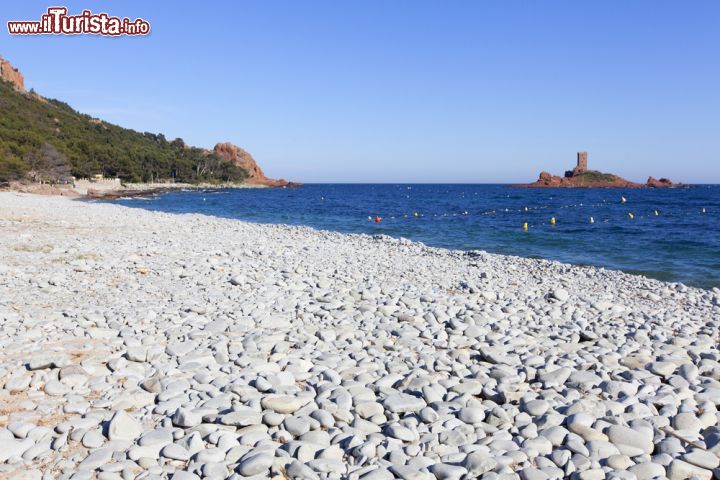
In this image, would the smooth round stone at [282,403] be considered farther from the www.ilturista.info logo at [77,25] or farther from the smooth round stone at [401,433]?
the www.ilturista.info logo at [77,25]

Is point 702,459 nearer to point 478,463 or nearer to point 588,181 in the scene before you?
point 478,463

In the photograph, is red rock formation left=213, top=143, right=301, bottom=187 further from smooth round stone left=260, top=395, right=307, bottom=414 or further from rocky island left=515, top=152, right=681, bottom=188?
smooth round stone left=260, top=395, right=307, bottom=414

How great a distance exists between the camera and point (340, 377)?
5129 millimetres

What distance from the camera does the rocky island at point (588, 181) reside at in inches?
5433

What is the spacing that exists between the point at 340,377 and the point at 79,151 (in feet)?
263

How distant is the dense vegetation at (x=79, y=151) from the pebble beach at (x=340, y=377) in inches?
1919

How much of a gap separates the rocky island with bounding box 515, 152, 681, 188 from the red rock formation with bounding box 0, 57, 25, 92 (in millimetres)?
134021

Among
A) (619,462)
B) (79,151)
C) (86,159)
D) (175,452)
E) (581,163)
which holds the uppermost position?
(581,163)

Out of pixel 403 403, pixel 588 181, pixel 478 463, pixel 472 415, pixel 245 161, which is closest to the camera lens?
pixel 478 463

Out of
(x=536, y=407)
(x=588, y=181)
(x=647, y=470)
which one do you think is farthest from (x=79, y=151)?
(x=588, y=181)

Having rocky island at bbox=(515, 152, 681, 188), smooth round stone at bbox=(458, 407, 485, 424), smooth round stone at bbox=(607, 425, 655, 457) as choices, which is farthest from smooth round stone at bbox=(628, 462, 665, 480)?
rocky island at bbox=(515, 152, 681, 188)

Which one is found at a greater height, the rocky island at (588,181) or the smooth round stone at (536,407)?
the rocky island at (588,181)

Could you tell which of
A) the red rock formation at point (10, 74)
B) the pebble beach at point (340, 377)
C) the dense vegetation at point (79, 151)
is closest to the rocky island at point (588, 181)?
the dense vegetation at point (79, 151)

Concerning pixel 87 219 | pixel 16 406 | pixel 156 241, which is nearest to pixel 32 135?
pixel 87 219
